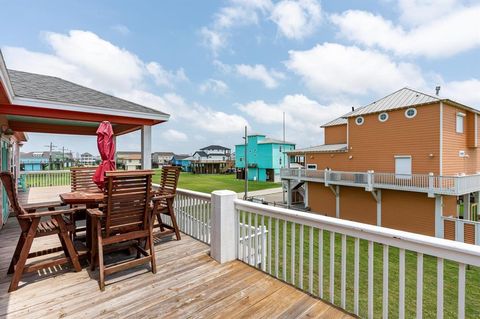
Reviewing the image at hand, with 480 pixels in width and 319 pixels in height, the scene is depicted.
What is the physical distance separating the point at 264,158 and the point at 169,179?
1157 inches

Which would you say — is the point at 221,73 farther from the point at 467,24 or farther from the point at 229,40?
the point at 467,24

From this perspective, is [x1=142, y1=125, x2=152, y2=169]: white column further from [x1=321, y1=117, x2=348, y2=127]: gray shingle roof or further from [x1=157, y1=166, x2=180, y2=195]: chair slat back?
[x1=321, y1=117, x2=348, y2=127]: gray shingle roof

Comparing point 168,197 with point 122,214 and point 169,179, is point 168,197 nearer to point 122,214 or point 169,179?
point 169,179

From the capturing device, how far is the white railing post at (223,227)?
3141mm

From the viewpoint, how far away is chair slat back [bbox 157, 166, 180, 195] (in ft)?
13.6

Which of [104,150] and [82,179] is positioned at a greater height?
[104,150]

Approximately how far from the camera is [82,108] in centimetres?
463

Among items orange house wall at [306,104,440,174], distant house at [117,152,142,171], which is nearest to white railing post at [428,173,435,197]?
orange house wall at [306,104,440,174]

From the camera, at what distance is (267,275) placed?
9.25 ft

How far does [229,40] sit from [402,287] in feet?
35.1

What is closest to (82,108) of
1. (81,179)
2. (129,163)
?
(81,179)

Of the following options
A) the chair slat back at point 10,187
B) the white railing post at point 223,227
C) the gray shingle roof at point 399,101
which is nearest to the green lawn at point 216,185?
the gray shingle roof at point 399,101

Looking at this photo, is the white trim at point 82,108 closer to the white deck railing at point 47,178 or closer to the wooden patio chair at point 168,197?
the wooden patio chair at point 168,197

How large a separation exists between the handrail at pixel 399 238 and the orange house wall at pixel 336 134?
17.2 metres
